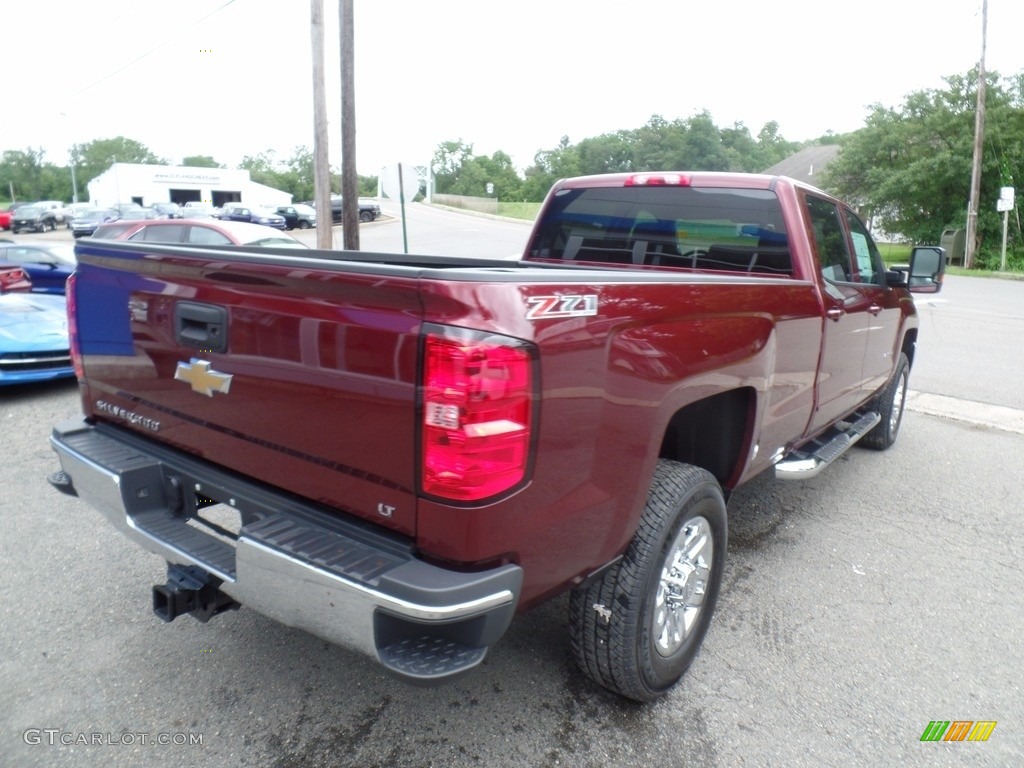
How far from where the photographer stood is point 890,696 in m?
2.89

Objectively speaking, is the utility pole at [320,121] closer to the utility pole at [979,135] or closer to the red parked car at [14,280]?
the red parked car at [14,280]

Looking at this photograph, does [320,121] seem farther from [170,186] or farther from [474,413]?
[170,186]

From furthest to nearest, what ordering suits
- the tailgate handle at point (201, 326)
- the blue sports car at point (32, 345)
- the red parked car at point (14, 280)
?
the red parked car at point (14, 280) < the blue sports car at point (32, 345) < the tailgate handle at point (201, 326)

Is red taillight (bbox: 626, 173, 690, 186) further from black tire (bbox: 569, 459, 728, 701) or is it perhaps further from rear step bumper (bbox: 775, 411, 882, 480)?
black tire (bbox: 569, 459, 728, 701)

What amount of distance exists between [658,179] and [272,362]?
8.50ft

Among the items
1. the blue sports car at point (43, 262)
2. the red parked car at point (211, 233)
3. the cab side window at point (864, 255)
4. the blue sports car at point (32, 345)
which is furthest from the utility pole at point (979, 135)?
the blue sports car at point (32, 345)

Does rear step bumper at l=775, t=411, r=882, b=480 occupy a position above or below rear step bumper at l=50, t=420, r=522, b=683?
below

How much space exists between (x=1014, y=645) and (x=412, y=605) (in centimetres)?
276

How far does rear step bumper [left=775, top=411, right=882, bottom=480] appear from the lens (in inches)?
153

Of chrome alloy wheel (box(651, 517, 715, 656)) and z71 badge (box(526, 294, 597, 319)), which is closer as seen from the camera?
z71 badge (box(526, 294, 597, 319))

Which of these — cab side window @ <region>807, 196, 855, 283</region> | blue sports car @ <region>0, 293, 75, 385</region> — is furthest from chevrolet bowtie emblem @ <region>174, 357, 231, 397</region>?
blue sports car @ <region>0, 293, 75, 385</region>

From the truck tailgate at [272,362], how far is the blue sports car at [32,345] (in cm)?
454

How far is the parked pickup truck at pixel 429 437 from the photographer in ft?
6.47

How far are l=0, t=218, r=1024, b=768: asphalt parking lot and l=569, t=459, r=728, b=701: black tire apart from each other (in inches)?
7.1
